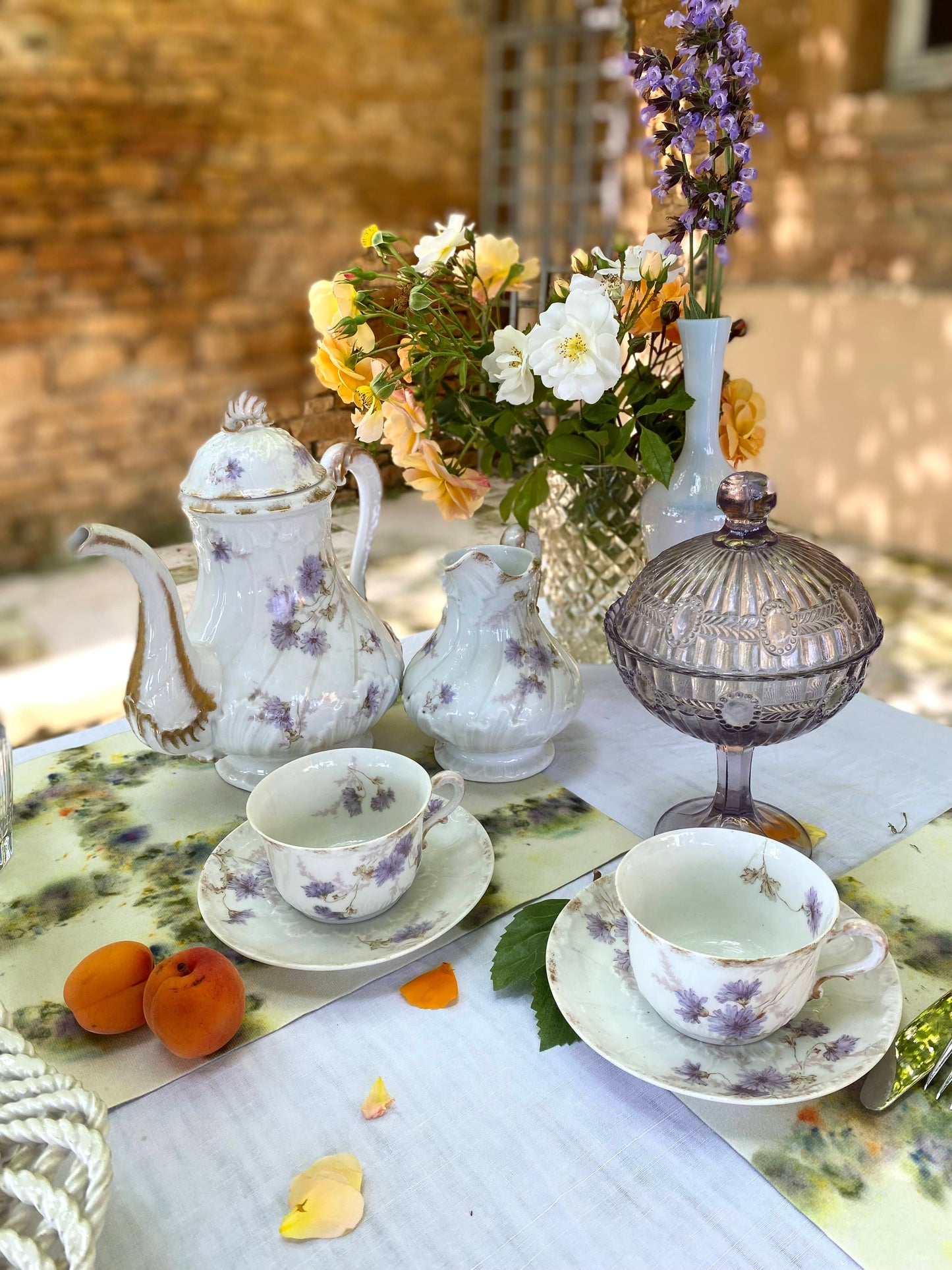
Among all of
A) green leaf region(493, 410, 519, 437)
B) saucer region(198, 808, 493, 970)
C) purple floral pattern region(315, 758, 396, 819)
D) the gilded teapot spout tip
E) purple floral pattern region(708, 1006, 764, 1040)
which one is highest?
green leaf region(493, 410, 519, 437)

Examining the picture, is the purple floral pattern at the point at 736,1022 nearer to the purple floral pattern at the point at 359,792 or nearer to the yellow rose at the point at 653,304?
the purple floral pattern at the point at 359,792

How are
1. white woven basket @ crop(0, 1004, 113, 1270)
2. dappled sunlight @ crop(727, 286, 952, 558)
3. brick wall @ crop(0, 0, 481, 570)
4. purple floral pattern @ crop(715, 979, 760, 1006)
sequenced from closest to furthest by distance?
white woven basket @ crop(0, 1004, 113, 1270), purple floral pattern @ crop(715, 979, 760, 1006), dappled sunlight @ crop(727, 286, 952, 558), brick wall @ crop(0, 0, 481, 570)

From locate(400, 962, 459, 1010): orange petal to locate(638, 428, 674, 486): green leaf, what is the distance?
425 millimetres

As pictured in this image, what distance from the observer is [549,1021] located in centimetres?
55

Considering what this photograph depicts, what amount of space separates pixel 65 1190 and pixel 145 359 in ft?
10.5

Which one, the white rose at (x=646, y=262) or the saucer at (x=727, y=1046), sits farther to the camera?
the white rose at (x=646, y=262)

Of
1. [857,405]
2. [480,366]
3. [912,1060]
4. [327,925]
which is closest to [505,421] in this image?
[480,366]

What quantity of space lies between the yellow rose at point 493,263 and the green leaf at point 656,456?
178mm

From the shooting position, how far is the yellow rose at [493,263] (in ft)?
2.82

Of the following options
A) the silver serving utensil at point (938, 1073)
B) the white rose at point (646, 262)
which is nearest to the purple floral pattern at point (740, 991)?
the silver serving utensil at point (938, 1073)

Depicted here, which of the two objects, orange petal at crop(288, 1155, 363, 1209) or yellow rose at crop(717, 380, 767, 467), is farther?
yellow rose at crop(717, 380, 767, 467)

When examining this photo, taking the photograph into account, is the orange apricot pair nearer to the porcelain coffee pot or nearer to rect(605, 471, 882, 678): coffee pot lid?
the porcelain coffee pot

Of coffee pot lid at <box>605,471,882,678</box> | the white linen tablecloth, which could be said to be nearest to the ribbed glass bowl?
coffee pot lid at <box>605,471,882,678</box>

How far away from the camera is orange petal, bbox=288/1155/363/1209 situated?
473 millimetres
